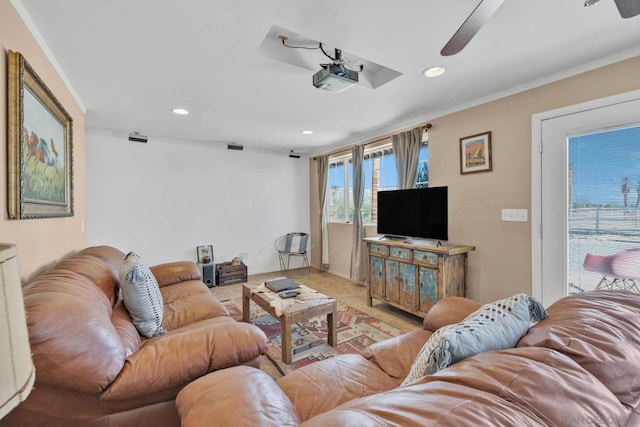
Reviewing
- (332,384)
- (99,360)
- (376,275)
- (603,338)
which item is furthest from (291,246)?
(603,338)

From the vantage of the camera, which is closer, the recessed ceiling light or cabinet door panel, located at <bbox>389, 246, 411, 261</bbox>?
the recessed ceiling light

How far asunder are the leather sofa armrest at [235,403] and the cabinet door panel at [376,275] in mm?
2512

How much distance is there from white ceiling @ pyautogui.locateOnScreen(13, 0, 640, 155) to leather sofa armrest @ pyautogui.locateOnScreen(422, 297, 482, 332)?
164 cm

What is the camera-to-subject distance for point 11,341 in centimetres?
47

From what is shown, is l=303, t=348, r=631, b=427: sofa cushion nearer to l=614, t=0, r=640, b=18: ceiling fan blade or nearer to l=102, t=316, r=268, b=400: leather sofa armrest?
l=102, t=316, r=268, b=400: leather sofa armrest

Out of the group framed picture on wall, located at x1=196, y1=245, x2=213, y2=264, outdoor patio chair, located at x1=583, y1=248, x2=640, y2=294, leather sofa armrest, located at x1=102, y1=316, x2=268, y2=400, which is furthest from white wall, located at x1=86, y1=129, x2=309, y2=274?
outdoor patio chair, located at x1=583, y1=248, x2=640, y2=294

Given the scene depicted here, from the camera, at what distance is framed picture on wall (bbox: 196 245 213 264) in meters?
4.54

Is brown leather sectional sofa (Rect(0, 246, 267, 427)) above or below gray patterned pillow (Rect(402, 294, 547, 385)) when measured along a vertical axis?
below

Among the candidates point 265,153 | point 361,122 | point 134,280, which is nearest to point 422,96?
point 361,122

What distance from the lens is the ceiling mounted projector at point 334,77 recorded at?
2.02 metres

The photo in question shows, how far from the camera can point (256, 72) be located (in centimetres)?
224

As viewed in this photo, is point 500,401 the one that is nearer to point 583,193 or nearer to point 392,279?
point 583,193

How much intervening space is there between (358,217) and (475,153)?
1.90 meters

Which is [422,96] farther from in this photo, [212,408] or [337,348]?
[212,408]
